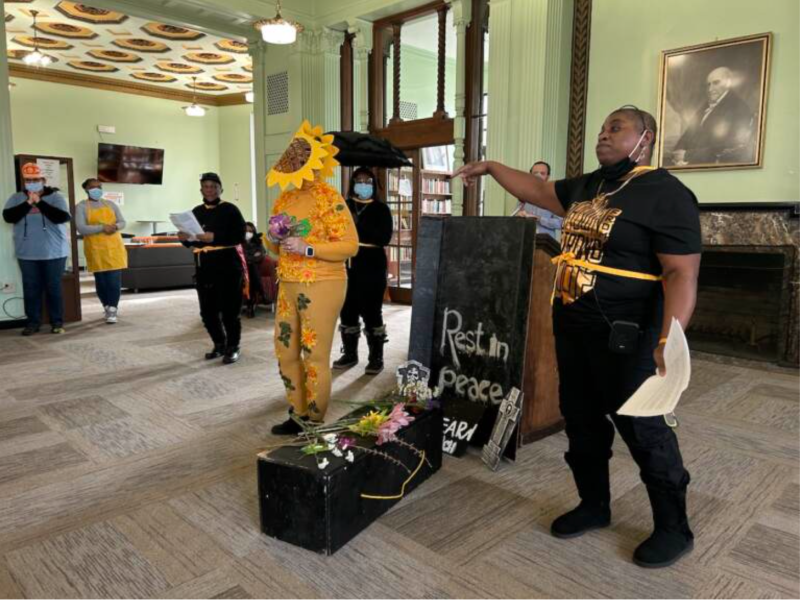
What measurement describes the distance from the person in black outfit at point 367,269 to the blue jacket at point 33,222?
126 inches

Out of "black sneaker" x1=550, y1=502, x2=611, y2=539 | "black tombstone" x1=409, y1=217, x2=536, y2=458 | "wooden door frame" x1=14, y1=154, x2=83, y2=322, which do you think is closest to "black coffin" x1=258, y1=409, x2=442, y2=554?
"black sneaker" x1=550, y1=502, x2=611, y2=539

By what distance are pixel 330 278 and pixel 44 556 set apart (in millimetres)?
1523

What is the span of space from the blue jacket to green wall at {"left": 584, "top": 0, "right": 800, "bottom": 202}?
5222mm

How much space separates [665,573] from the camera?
1932 millimetres

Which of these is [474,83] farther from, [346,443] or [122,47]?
[122,47]

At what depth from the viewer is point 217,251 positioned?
4.37 metres

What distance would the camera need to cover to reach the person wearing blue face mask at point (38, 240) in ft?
18.6

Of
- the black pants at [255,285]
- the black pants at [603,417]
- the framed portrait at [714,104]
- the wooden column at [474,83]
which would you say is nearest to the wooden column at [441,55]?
the wooden column at [474,83]

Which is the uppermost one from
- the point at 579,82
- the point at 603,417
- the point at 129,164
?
the point at 579,82

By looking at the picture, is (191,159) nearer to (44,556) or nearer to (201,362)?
(201,362)

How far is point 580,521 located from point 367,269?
2534 millimetres

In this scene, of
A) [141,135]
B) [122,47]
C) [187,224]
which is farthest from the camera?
[141,135]

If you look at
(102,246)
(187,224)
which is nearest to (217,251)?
(187,224)

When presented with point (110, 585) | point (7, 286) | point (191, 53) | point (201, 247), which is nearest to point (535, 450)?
point (110, 585)
